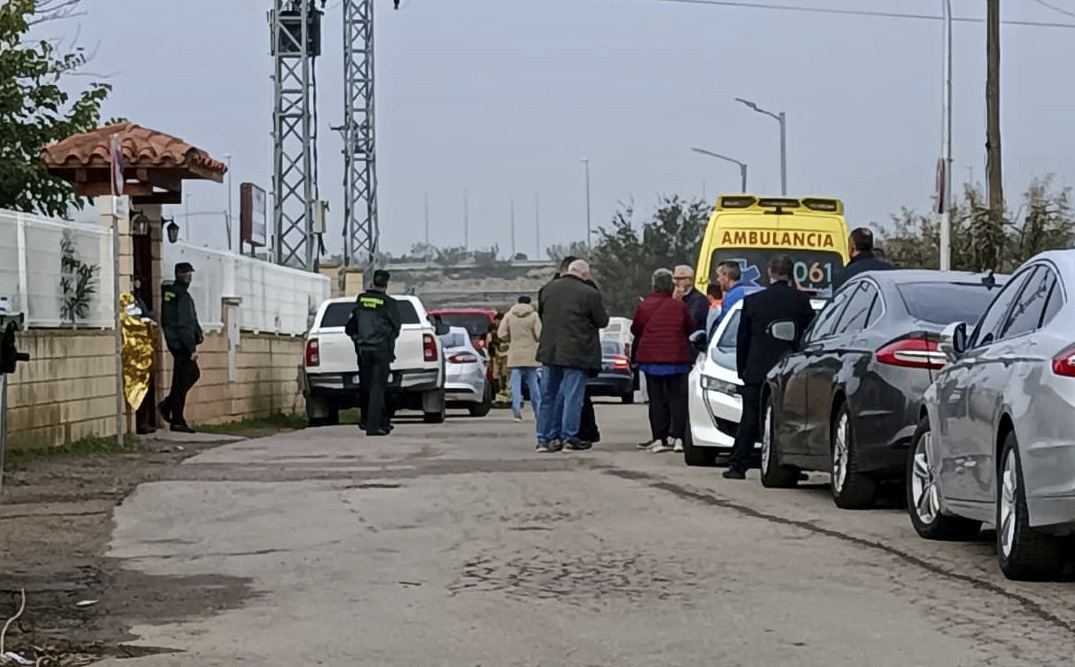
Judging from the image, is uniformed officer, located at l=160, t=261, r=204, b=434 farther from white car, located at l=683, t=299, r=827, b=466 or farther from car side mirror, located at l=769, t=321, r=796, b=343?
car side mirror, located at l=769, t=321, r=796, b=343

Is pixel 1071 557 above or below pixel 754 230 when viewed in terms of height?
below

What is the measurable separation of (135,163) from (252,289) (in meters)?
8.21

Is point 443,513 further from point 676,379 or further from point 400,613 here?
point 676,379

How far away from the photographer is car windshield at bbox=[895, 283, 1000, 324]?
12.9 metres

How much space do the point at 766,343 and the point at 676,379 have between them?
11.6ft

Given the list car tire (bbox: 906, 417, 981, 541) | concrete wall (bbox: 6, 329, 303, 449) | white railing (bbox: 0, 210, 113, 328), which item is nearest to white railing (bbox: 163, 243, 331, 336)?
concrete wall (bbox: 6, 329, 303, 449)

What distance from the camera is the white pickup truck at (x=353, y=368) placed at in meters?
26.5

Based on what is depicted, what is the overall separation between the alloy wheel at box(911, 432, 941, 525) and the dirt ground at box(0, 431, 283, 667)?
364 cm

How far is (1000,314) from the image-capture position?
10414 mm

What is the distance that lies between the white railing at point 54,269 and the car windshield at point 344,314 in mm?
6190

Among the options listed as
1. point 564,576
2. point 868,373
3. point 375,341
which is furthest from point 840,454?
point 375,341

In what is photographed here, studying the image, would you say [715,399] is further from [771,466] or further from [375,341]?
[375,341]

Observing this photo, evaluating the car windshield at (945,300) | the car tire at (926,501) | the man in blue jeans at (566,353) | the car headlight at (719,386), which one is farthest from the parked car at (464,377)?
the car tire at (926,501)

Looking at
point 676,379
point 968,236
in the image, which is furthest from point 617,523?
point 968,236
